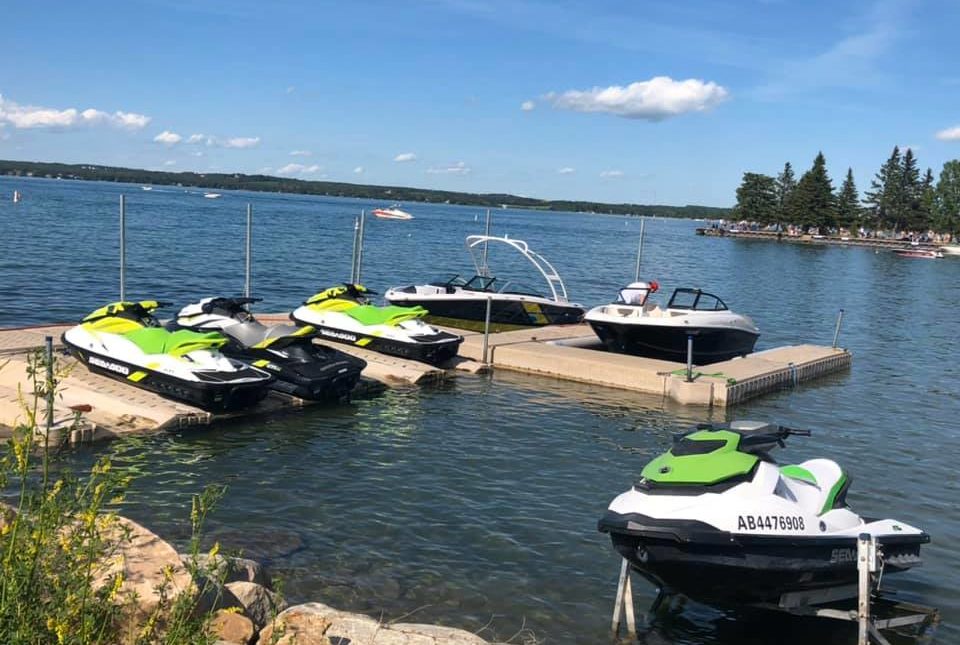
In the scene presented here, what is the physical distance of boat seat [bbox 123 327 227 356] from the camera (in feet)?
44.3

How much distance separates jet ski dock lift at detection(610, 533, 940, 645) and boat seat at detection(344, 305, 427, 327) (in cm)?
1084

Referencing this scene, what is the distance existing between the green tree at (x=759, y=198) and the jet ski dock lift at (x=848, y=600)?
134176 mm

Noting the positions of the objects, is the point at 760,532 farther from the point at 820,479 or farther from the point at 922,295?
the point at 922,295

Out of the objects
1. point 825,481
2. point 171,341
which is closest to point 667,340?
point 171,341

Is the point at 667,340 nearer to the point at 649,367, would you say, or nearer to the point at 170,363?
the point at 649,367

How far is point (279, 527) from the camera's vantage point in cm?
949

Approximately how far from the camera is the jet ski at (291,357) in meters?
14.8

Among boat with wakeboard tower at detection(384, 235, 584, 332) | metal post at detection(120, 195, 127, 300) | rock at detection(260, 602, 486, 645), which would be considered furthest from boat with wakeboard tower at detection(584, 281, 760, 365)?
rock at detection(260, 602, 486, 645)

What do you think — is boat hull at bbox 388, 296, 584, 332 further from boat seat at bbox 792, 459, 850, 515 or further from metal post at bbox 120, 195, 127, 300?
boat seat at bbox 792, 459, 850, 515

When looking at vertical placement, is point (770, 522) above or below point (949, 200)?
below

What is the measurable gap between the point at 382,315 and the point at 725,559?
12.3m

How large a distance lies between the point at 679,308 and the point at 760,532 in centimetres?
1441

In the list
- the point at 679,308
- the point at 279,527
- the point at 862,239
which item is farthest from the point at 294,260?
the point at 862,239

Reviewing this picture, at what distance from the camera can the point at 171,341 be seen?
44.8 feet
